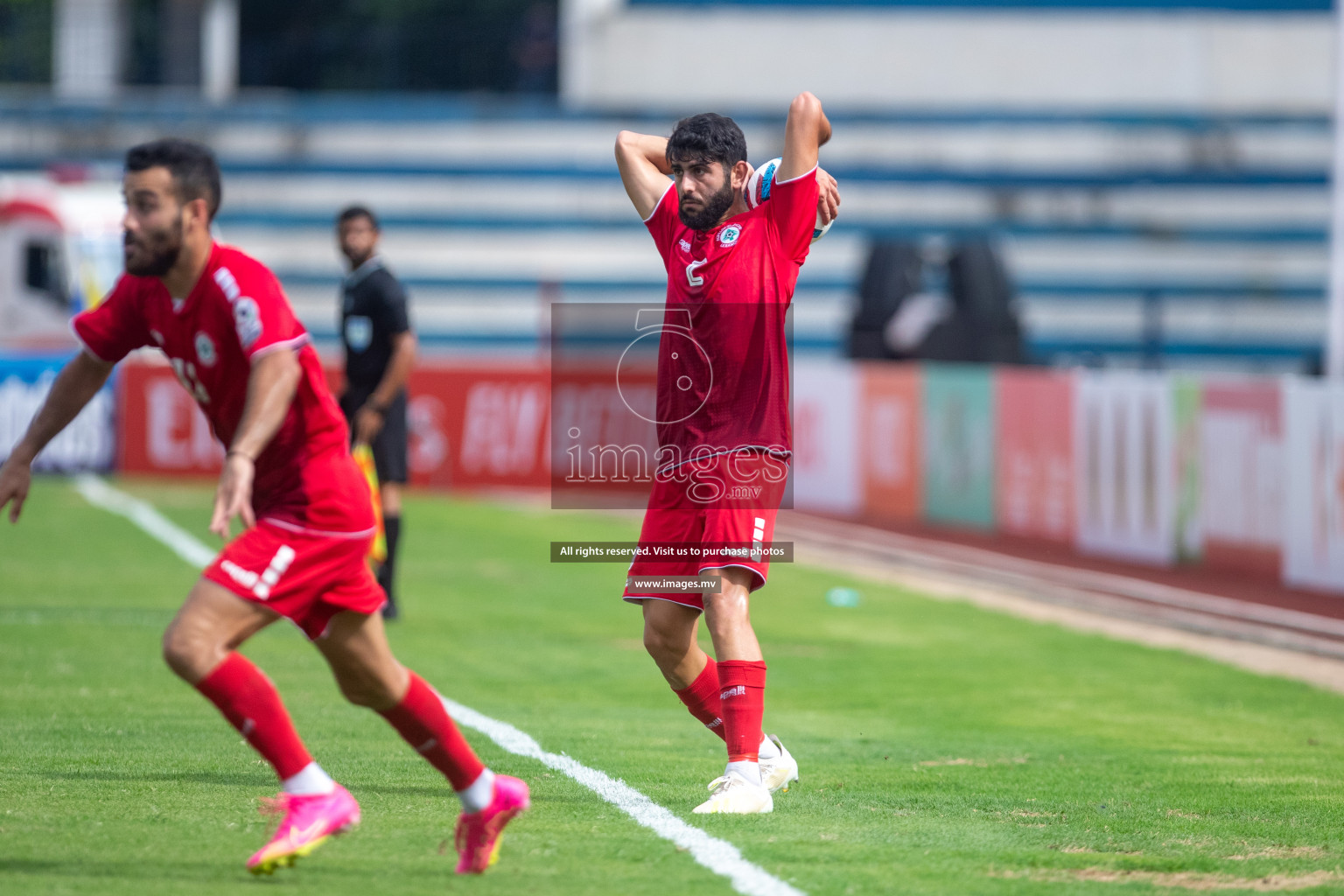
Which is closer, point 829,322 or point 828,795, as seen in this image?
point 828,795

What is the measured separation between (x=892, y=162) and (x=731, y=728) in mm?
29753

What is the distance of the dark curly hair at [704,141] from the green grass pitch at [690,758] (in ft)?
7.18

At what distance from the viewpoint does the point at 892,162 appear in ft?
115

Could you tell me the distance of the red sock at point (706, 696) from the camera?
655cm

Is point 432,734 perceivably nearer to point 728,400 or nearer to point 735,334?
point 728,400

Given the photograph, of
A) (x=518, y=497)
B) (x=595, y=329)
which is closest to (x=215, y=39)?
(x=595, y=329)

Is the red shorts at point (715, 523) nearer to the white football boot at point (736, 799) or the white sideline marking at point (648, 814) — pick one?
the white football boot at point (736, 799)

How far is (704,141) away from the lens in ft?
20.0

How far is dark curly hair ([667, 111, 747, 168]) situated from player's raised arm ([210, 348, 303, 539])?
5.42ft

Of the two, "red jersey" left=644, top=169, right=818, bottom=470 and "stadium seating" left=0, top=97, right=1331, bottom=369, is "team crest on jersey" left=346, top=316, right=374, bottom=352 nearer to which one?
"red jersey" left=644, top=169, right=818, bottom=470

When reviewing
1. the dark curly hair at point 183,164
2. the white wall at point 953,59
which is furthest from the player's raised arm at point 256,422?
the white wall at point 953,59

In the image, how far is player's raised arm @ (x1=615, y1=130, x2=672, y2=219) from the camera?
6504mm

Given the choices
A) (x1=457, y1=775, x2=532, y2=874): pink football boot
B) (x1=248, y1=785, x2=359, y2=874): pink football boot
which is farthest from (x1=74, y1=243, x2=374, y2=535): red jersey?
(x1=457, y1=775, x2=532, y2=874): pink football boot

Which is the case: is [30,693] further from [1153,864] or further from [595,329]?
[595,329]
